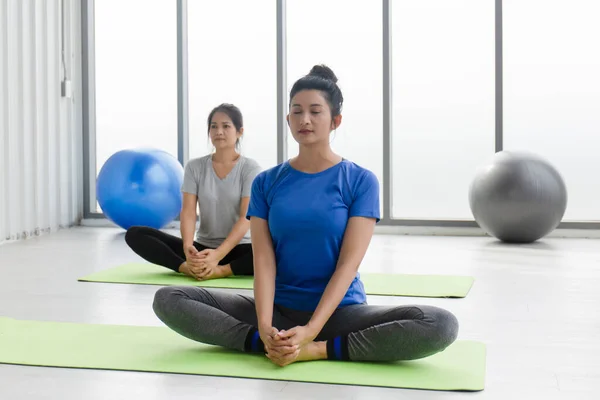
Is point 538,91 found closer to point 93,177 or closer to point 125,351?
point 93,177

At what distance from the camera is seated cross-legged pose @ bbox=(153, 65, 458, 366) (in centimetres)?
244

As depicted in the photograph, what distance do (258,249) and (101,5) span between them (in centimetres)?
495

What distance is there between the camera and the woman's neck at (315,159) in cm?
257

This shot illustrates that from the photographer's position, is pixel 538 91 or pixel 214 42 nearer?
pixel 538 91

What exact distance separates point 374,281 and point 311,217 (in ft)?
5.70

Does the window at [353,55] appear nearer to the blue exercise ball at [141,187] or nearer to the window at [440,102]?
the window at [440,102]

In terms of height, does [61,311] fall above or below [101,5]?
below

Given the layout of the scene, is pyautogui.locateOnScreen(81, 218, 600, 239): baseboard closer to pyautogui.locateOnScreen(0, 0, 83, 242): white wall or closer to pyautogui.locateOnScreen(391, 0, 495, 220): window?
pyautogui.locateOnScreen(391, 0, 495, 220): window

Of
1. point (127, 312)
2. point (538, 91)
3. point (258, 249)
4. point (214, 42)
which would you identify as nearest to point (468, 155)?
point (538, 91)

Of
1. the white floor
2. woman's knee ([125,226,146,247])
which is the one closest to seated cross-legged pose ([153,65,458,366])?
the white floor

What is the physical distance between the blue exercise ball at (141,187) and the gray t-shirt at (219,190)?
1.85m

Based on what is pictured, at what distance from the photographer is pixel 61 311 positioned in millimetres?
3400

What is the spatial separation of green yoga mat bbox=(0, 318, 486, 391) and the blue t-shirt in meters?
0.22

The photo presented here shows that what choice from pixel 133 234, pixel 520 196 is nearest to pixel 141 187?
pixel 133 234
